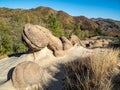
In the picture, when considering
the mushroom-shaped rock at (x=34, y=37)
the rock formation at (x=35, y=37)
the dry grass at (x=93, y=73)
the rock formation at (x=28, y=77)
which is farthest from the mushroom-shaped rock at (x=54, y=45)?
the rock formation at (x=28, y=77)

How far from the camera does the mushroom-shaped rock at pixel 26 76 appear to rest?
20.3ft

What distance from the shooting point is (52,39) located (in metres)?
7.82

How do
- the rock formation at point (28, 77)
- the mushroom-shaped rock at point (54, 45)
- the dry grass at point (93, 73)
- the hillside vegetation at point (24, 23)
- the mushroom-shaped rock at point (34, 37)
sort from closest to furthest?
the dry grass at point (93, 73) < the rock formation at point (28, 77) < the mushroom-shaped rock at point (34, 37) < the mushroom-shaped rock at point (54, 45) < the hillside vegetation at point (24, 23)

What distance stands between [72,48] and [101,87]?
366 centimetres

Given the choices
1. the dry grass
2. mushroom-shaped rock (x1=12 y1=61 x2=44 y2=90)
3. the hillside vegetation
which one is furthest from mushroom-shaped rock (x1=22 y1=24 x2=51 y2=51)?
the hillside vegetation

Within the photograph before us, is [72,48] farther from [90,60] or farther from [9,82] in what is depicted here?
[9,82]

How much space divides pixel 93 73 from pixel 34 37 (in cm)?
240

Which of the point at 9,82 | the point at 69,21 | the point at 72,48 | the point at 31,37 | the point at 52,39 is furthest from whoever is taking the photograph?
the point at 69,21

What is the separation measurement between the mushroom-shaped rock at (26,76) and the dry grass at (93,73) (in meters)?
0.84

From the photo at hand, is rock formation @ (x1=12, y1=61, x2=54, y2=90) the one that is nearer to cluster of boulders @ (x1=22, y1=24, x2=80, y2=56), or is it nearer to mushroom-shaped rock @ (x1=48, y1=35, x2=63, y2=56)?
cluster of boulders @ (x1=22, y1=24, x2=80, y2=56)

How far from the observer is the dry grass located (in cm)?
519

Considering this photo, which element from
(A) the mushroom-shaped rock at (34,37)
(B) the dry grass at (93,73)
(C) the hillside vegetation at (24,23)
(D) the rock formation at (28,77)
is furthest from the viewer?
(C) the hillside vegetation at (24,23)

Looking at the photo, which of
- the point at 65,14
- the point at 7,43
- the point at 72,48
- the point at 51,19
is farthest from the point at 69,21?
the point at 72,48

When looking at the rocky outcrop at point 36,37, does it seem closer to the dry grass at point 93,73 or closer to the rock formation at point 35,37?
the rock formation at point 35,37
